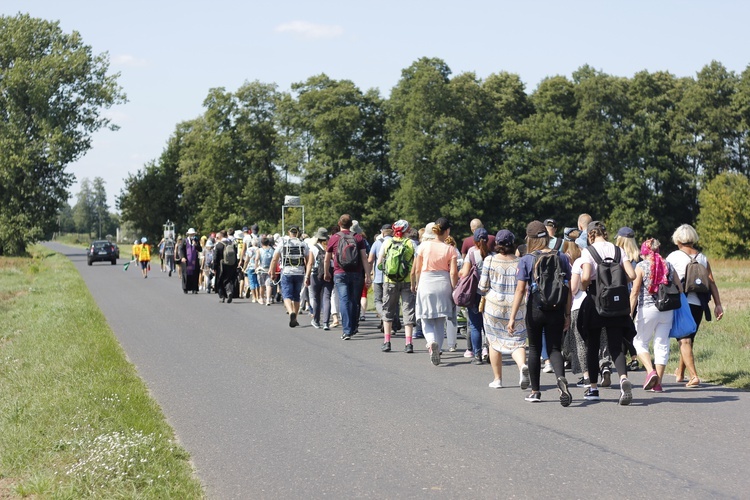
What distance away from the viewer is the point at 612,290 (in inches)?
381

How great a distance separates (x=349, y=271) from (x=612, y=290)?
7.05 m

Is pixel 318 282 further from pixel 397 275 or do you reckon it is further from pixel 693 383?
pixel 693 383

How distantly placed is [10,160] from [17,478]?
202ft

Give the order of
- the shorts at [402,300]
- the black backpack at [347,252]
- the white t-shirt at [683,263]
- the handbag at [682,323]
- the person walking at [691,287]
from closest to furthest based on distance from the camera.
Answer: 1. the handbag at [682,323]
2. the person walking at [691,287]
3. the white t-shirt at [683,263]
4. the shorts at [402,300]
5. the black backpack at [347,252]

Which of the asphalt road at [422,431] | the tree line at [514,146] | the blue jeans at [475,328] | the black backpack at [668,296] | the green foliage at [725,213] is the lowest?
the asphalt road at [422,431]

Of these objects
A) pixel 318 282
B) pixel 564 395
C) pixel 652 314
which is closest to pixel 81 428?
pixel 564 395

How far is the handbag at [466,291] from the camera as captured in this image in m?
12.5

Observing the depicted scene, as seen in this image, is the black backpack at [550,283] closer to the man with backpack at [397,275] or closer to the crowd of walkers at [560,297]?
the crowd of walkers at [560,297]

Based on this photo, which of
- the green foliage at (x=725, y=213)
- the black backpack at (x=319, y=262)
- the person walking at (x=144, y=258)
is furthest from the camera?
the green foliage at (x=725, y=213)

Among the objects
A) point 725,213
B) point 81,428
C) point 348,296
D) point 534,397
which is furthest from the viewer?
point 725,213

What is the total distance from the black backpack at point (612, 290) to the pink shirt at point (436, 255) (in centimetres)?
329

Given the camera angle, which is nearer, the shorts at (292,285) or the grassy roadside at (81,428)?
the grassy roadside at (81,428)

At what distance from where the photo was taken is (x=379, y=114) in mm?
71875

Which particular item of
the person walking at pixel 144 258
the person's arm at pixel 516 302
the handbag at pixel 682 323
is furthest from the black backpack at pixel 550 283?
the person walking at pixel 144 258
